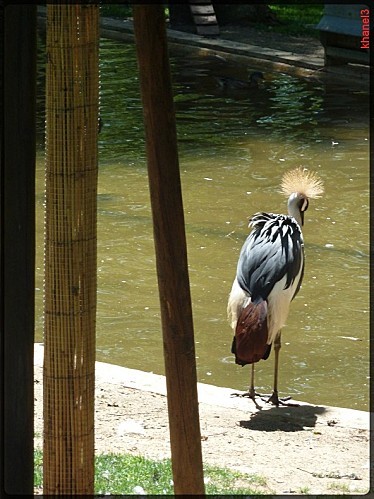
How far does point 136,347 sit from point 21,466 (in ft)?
13.4

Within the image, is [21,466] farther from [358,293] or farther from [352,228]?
[352,228]

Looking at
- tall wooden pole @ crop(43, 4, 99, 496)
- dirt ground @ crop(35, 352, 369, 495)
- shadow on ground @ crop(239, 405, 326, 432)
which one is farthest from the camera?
shadow on ground @ crop(239, 405, 326, 432)

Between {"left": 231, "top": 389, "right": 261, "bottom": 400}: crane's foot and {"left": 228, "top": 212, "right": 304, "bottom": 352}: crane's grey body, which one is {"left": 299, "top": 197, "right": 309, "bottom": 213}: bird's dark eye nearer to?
{"left": 228, "top": 212, "right": 304, "bottom": 352}: crane's grey body

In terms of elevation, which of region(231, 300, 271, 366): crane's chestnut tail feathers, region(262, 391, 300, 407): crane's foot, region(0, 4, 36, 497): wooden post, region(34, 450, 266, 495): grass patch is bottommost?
region(262, 391, 300, 407): crane's foot

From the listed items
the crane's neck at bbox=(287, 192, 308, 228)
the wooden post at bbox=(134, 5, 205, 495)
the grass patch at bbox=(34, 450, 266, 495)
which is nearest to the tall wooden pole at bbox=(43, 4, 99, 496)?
the wooden post at bbox=(134, 5, 205, 495)

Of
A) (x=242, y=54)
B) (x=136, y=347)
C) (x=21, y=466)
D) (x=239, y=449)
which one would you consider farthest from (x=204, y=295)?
(x=242, y=54)

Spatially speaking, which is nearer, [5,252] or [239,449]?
[5,252]

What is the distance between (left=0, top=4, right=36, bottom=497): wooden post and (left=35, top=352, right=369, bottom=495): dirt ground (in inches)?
63.9

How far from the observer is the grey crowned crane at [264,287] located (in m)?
6.20

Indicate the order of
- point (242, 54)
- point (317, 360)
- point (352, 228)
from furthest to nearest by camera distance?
1. point (242, 54)
2. point (352, 228)
3. point (317, 360)

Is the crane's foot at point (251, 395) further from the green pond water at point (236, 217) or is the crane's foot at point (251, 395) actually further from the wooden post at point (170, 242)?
the wooden post at point (170, 242)

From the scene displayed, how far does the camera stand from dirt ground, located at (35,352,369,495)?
513 centimetres

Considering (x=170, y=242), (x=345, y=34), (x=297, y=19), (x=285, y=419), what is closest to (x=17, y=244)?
(x=170, y=242)

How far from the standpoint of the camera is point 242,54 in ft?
60.3
